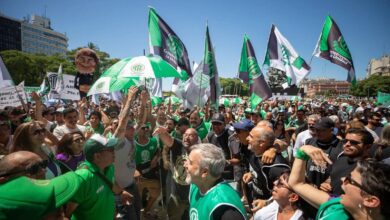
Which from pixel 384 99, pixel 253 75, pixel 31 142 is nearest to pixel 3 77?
pixel 31 142

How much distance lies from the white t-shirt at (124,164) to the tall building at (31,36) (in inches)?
3998

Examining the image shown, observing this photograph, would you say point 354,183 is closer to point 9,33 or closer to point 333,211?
point 333,211

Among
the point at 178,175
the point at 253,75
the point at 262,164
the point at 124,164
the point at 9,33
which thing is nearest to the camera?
the point at 262,164

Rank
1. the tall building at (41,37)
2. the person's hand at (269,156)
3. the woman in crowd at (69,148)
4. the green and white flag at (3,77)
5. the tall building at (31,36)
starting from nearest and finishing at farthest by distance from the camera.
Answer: the person's hand at (269,156) → the woman in crowd at (69,148) → the green and white flag at (3,77) → the tall building at (31,36) → the tall building at (41,37)

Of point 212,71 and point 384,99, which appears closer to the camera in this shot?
point 212,71

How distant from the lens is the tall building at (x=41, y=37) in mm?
105262

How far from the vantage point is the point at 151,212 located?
5277mm

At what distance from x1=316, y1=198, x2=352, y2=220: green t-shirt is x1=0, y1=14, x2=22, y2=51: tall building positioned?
104 m

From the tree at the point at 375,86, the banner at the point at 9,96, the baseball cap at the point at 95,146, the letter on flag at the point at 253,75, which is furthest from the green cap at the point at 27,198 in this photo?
the tree at the point at 375,86

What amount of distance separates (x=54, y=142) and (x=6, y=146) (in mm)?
686

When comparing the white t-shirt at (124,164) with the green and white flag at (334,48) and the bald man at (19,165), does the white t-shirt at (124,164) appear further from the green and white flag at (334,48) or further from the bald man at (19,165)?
the green and white flag at (334,48)

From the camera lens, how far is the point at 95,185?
2275 mm

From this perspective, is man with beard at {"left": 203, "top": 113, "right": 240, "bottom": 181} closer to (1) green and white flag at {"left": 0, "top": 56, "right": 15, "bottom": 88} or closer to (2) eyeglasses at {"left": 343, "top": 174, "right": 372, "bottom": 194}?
(2) eyeglasses at {"left": 343, "top": 174, "right": 372, "bottom": 194}

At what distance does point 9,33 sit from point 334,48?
10613 centimetres
